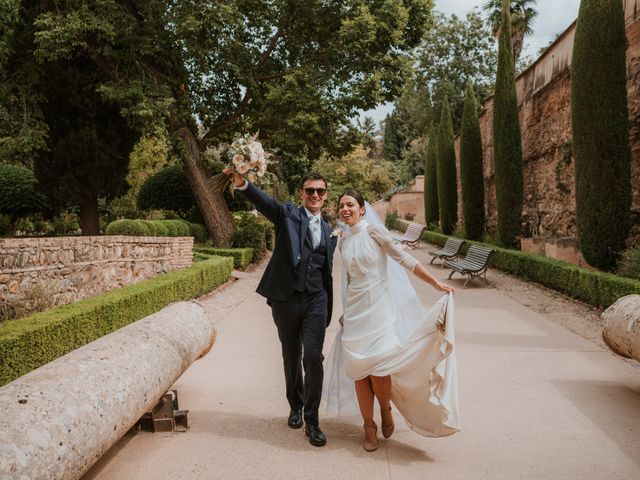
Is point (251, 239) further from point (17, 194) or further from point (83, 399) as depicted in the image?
point (83, 399)

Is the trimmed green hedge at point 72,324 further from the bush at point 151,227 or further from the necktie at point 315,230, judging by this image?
the bush at point 151,227

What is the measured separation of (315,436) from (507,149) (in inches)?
546

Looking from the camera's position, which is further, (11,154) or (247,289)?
(11,154)

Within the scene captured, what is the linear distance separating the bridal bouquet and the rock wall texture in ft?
32.2

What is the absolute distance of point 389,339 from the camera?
3.53 metres

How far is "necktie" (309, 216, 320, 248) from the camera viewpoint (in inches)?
151

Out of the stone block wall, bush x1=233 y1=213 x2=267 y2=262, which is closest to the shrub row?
the stone block wall

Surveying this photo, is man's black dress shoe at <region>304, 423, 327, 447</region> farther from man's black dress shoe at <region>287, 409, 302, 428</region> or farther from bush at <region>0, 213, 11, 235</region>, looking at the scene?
bush at <region>0, 213, 11, 235</region>

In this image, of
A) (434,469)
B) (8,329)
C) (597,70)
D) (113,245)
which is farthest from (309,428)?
(597,70)

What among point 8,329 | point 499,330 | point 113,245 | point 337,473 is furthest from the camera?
point 113,245

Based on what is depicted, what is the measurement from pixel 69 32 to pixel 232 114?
6110 millimetres

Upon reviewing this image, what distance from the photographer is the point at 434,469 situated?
3283mm

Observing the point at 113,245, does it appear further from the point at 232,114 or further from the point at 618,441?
the point at 232,114

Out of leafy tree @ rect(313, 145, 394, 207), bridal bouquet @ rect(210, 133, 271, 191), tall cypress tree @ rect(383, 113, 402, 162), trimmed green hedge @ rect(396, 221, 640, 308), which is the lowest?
trimmed green hedge @ rect(396, 221, 640, 308)
